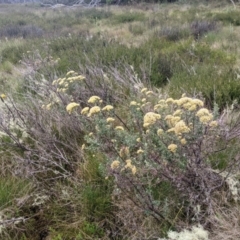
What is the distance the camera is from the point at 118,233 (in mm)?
2031

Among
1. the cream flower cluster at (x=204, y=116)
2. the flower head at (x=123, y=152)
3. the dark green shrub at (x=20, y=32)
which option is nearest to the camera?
the cream flower cluster at (x=204, y=116)

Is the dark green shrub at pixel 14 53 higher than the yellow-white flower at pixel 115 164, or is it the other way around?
the yellow-white flower at pixel 115 164

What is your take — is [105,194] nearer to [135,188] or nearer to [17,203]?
[135,188]

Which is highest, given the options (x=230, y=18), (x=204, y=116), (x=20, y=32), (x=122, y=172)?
(x=204, y=116)

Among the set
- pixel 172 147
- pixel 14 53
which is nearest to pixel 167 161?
pixel 172 147

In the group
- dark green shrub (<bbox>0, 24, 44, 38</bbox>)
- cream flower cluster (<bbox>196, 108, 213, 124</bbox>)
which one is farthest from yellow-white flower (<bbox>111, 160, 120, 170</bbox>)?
dark green shrub (<bbox>0, 24, 44, 38</bbox>)

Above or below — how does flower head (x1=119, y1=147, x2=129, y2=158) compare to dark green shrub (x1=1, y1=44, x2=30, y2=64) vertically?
above

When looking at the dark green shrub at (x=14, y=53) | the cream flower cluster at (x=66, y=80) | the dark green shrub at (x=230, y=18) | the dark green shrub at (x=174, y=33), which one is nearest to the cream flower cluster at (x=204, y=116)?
the cream flower cluster at (x=66, y=80)

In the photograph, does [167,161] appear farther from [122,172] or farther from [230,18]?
[230,18]

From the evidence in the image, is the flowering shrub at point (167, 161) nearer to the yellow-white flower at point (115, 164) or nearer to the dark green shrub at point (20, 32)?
the yellow-white flower at point (115, 164)

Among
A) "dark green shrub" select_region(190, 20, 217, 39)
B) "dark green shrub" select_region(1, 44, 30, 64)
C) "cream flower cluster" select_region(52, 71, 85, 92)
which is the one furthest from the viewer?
"dark green shrub" select_region(190, 20, 217, 39)

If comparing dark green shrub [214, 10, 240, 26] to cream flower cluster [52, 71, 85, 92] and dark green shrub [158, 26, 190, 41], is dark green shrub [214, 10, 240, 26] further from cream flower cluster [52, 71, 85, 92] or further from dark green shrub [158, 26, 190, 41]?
cream flower cluster [52, 71, 85, 92]

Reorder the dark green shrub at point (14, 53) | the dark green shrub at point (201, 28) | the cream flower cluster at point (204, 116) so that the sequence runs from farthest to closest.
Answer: the dark green shrub at point (201, 28) → the dark green shrub at point (14, 53) → the cream flower cluster at point (204, 116)

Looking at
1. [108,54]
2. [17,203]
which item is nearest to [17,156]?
[17,203]
